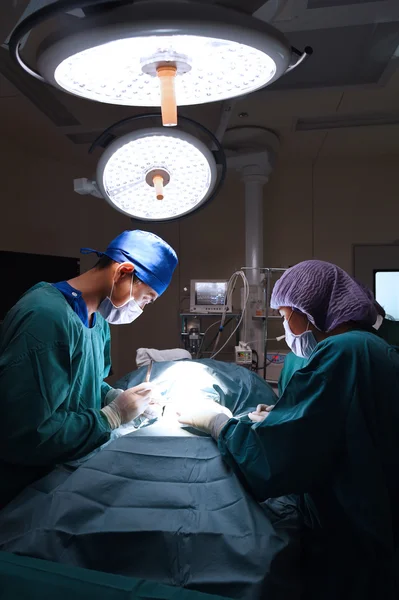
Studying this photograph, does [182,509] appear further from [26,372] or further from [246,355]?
[246,355]

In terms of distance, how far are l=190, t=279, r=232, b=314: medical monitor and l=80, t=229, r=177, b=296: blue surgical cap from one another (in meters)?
1.32

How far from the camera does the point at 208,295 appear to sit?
2850 mm

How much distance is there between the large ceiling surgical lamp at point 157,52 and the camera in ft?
1.51

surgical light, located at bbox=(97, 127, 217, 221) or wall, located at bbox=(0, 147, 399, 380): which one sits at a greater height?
wall, located at bbox=(0, 147, 399, 380)

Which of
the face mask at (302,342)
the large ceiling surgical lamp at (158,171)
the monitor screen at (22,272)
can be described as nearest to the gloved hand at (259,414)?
the face mask at (302,342)

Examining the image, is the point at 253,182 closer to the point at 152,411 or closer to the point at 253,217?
the point at 253,217

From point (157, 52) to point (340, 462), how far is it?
36.6 inches

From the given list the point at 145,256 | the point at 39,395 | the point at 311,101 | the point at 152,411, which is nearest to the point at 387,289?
the point at 311,101

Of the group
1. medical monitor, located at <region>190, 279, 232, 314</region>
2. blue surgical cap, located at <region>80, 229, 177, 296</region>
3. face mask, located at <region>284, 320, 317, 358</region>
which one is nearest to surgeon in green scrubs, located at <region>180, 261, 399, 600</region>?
face mask, located at <region>284, 320, 317, 358</region>

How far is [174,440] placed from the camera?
1.31m

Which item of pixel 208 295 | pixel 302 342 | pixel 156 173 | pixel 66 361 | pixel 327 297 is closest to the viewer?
pixel 156 173

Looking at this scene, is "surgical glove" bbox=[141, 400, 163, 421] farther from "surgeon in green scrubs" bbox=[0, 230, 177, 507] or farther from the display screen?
the display screen

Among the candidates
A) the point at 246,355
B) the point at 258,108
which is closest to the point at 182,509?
the point at 246,355

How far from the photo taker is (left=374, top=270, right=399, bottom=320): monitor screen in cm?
346
